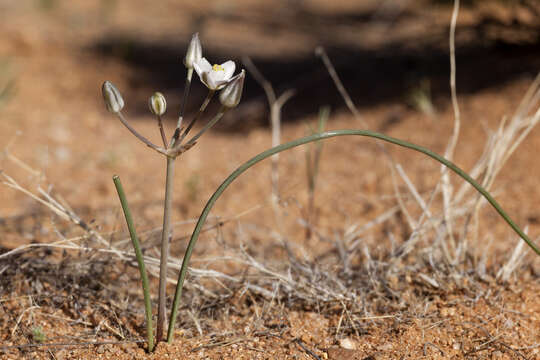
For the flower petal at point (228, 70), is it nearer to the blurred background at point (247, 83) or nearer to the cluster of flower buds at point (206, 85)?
the cluster of flower buds at point (206, 85)

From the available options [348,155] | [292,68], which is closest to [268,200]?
[348,155]

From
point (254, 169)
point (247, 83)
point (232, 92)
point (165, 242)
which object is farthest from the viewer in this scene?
point (247, 83)

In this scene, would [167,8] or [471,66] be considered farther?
[167,8]

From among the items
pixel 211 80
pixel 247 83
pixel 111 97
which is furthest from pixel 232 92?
pixel 247 83

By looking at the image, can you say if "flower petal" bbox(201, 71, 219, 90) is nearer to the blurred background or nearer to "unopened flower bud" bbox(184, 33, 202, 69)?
"unopened flower bud" bbox(184, 33, 202, 69)

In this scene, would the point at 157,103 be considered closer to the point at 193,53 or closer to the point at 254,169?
the point at 193,53

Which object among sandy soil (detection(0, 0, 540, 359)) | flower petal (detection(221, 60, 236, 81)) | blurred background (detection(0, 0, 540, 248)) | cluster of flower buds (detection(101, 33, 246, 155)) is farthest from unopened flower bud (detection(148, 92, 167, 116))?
blurred background (detection(0, 0, 540, 248))

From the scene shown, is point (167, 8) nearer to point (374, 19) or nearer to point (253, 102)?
point (374, 19)

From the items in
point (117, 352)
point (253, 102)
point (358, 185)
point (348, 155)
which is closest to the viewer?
point (117, 352)
